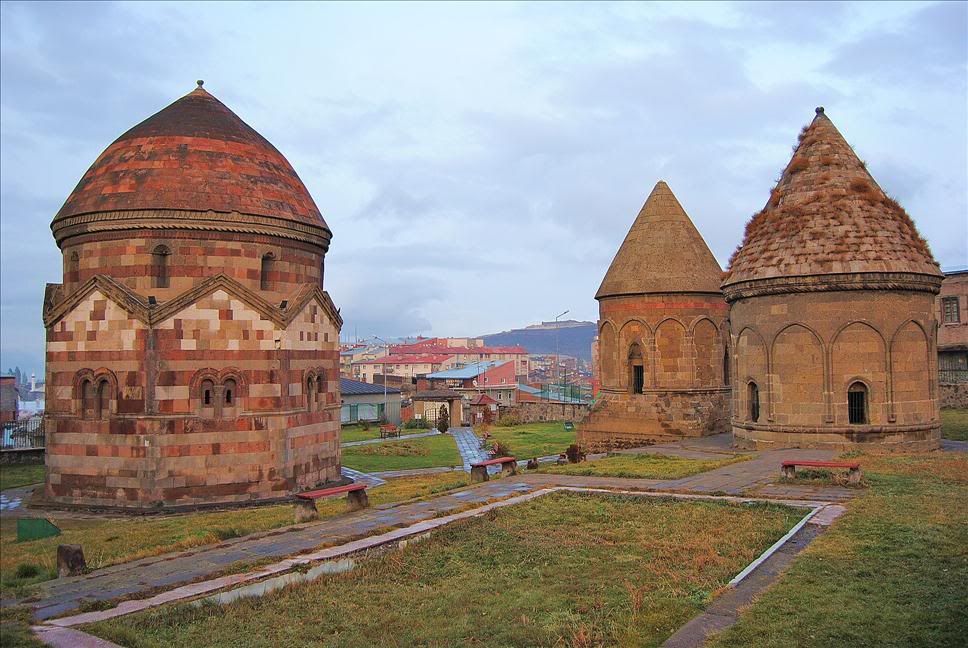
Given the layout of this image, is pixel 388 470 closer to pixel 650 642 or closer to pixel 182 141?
pixel 182 141

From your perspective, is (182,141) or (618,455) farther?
(618,455)

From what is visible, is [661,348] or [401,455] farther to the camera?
[661,348]

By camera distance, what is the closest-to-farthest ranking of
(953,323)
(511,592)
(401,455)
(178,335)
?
(511,592), (178,335), (401,455), (953,323)

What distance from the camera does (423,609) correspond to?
856cm

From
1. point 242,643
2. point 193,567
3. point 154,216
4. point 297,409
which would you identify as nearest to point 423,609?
point 242,643

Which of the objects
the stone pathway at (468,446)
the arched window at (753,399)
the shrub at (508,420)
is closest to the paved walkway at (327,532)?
the arched window at (753,399)

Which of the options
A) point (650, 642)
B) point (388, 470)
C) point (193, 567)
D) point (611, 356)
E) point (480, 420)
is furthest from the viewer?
point (480, 420)

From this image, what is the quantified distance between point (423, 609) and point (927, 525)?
735cm

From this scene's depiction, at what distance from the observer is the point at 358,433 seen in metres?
38.0

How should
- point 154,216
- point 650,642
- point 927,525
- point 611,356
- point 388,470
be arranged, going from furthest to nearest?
point 611,356 → point 388,470 → point 154,216 → point 927,525 → point 650,642

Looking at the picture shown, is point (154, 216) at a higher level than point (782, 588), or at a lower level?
higher

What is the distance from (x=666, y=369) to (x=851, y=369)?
8443 millimetres

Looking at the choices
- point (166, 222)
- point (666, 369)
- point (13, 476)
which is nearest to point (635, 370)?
point (666, 369)

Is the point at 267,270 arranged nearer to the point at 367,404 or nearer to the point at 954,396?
the point at 367,404
